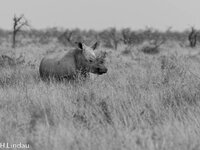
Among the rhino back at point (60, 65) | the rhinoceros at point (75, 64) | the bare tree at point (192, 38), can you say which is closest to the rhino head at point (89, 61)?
the rhinoceros at point (75, 64)

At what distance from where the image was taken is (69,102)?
432 centimetres

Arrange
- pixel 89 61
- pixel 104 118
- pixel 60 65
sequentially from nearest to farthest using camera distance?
1. pixel 104 118
2. pixel 89 61
3. pixel 60 65

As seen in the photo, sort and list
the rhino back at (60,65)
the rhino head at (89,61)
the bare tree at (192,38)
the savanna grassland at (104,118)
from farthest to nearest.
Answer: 1. the bare tree at (192,38)
2. the rhino back at (60,65)
3. the rhino head at (89,61)
4. the savanna grassland at (104,118)

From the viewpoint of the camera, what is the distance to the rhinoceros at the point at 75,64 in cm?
642

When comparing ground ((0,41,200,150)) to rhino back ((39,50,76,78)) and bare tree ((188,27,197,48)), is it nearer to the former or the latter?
rhino back ((39,50,76,78))

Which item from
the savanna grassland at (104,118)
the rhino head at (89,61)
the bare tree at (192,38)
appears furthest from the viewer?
the bare tree at (192,38)

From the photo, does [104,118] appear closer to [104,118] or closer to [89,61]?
[104,118]

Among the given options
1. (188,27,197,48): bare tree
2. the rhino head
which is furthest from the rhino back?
(188,27,197,48): bare tree

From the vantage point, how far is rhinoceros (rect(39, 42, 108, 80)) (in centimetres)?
642

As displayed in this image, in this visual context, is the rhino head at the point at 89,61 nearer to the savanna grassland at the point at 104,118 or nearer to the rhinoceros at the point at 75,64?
the rhinoceros at the point at 75,64

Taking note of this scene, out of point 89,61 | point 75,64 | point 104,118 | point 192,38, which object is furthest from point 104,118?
point 192,38

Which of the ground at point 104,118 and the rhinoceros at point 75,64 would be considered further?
the rhinoceros at point 75,64

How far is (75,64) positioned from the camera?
6719 millimetres

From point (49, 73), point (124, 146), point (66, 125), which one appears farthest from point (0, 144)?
point (49, 73)
